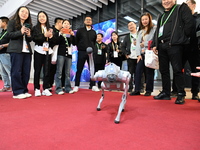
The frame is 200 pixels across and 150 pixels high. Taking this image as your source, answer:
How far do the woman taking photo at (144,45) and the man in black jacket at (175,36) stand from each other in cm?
39

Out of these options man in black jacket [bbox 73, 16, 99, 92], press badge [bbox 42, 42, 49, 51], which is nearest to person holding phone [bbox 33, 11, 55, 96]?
press badge [bbox 42, 42, 49, 51]

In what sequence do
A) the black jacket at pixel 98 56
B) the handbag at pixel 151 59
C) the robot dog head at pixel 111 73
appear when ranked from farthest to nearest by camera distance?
the black jacket at pixel 98 56
the handbag at pixel 151 59
the robot dog head at pixel 111 73

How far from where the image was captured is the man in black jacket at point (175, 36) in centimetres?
178

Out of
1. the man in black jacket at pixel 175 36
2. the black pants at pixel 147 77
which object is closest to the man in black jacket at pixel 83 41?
the black pants at pixel 147 77

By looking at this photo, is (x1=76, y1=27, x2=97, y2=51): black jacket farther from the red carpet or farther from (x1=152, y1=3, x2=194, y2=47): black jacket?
the red carpet

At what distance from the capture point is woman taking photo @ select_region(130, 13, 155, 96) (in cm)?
244

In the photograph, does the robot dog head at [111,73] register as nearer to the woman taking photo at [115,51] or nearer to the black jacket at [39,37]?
the black jacket at [39,37]

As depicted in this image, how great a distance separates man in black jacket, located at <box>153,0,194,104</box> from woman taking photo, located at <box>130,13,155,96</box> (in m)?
0.39

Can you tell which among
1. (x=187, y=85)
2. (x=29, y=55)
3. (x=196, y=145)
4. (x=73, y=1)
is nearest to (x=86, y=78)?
(x=73, y=1)

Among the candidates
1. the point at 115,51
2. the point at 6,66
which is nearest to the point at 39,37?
the point at 6,66

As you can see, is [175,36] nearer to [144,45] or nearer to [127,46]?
[144,45]

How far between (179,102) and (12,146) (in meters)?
1.70

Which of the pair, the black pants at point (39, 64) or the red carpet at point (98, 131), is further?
the black pants at point (39, 64)

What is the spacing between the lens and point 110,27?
19.9 feet
